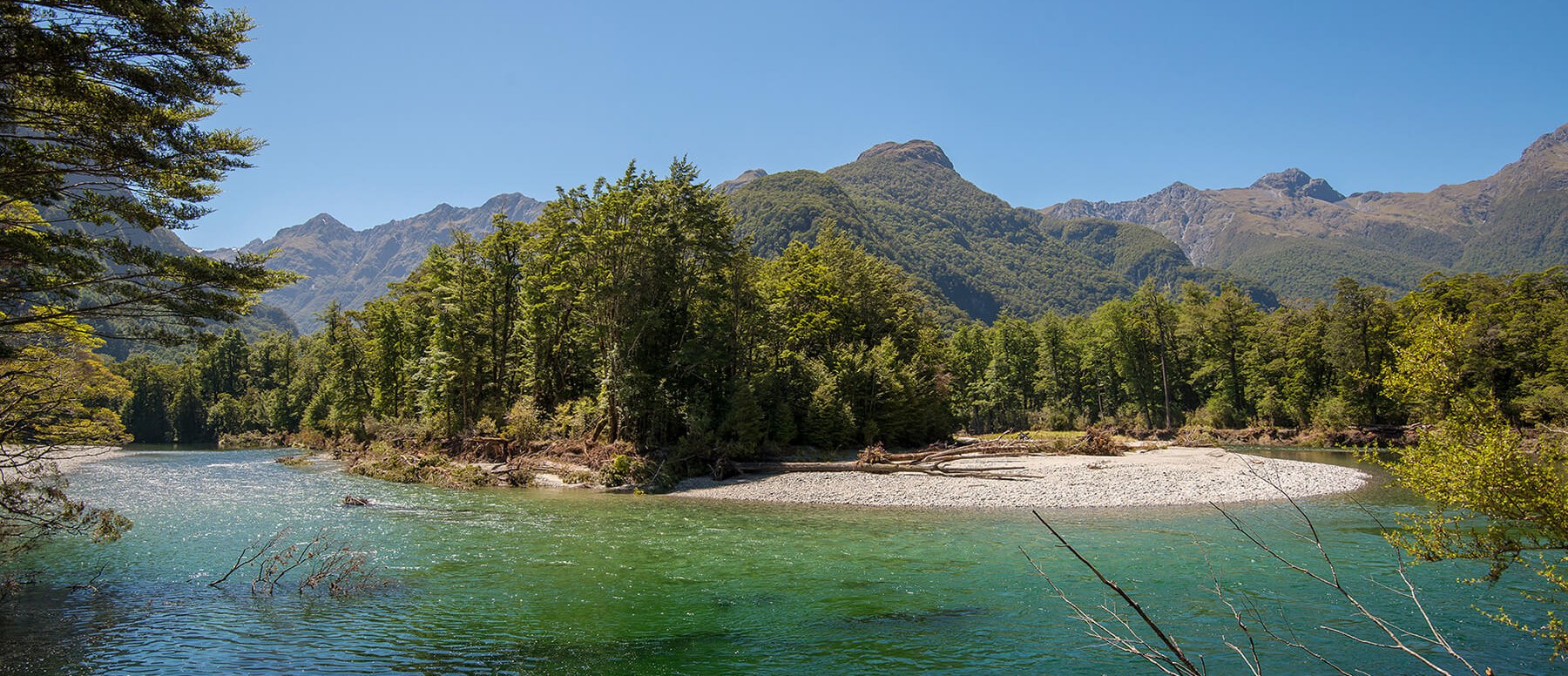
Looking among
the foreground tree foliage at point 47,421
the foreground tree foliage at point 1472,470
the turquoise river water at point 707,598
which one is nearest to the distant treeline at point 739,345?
the turquoise river water at point 707,598

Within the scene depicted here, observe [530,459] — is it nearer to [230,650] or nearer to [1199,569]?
[230,650]

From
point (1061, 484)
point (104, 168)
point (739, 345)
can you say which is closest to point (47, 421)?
point (104, 168)

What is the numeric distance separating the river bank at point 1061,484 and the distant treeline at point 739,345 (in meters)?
5.46

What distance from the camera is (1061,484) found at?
27406mm

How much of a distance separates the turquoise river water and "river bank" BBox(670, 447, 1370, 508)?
8.73 feet

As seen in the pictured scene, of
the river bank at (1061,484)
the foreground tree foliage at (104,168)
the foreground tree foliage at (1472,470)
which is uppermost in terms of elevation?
the foreground tree foliage at (104,168)

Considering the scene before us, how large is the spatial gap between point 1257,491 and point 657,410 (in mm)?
25048

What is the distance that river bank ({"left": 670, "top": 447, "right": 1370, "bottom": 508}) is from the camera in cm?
2542

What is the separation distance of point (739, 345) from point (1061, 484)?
67.0ft

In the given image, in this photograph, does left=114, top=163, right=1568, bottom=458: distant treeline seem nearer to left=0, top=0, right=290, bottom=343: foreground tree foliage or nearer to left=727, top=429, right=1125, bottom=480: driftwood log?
left=727, top=429, right=1125, bottom=480: driftwood log

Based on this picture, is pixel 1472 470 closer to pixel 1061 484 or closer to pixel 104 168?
pixel 104 168

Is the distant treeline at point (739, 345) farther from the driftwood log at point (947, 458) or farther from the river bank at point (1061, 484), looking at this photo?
the river bank at point (1061, 484)

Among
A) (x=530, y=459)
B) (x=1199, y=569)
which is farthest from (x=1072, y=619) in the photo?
(x=530, y=459)

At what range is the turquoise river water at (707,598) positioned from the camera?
10086 millimetres
